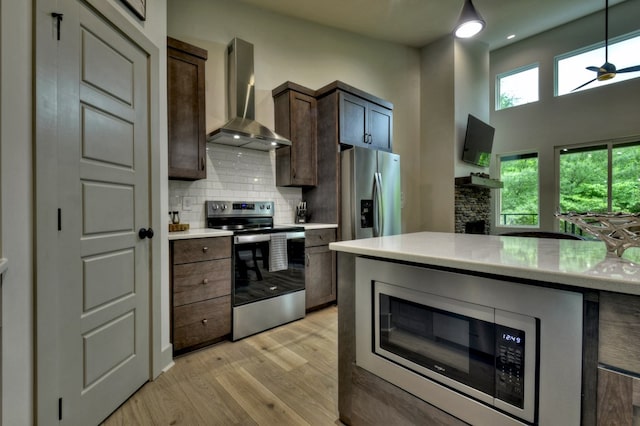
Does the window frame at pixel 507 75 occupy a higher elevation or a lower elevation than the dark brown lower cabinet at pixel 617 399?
higher

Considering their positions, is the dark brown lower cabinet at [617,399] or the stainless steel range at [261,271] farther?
the stainless steel range at [261,271]

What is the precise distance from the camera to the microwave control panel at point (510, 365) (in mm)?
908

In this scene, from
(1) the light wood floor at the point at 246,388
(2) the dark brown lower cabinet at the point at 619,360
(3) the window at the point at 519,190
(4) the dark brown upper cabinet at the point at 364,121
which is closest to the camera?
(2) the dark brown lower cabinet at the point at 619,360

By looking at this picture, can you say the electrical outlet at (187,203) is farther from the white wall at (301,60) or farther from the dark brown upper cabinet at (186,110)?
the dark brown upper cabinet at (186,110)

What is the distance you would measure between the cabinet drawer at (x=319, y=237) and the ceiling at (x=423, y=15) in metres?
2.85

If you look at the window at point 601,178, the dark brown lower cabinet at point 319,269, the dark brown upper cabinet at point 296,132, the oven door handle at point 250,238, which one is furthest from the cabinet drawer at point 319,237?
the window at point 601,178

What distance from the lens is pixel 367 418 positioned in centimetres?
134

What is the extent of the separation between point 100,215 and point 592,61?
25.0ft

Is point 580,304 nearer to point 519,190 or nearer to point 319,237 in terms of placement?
point 319,237

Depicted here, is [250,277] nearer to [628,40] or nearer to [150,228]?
[150,228]

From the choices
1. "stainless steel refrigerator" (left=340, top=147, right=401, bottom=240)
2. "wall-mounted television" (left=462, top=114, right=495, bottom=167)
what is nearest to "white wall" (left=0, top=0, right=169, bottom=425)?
"stainless steel refrigerator" (left=340, top=147, right=401, bottom=240)

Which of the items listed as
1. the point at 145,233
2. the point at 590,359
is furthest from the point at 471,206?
the point at 145,233

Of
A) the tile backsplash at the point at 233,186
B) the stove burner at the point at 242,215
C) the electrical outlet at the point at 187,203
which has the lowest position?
the stove burner at the point at 242,215

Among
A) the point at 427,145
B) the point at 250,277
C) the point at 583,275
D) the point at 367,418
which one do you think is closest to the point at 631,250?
the point at 583,275
